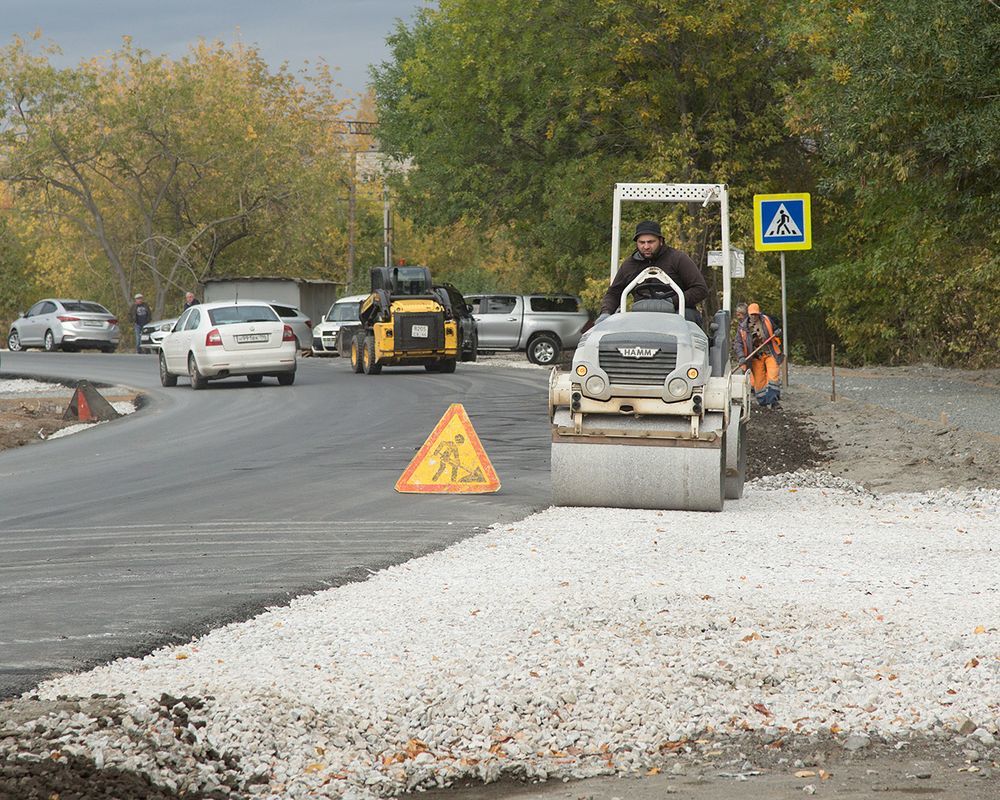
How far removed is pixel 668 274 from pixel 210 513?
4.15m

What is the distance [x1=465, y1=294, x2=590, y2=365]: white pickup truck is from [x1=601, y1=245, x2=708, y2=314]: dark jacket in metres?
28.2

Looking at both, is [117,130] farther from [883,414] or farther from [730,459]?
[730,459]

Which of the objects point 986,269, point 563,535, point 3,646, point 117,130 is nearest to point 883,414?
point 986,269

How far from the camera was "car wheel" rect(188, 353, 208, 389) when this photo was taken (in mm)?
30125

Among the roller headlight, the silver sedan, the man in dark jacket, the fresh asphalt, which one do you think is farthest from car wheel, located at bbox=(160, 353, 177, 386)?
the silver sedan

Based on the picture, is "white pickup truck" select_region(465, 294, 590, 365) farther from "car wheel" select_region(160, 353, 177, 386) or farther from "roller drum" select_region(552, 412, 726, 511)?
"roller drum" select_region(552, 412, 726, 511)

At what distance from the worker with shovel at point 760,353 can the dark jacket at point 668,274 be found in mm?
10311

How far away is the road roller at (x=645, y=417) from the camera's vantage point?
1193 centimetres

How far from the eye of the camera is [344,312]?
45312 millimetres

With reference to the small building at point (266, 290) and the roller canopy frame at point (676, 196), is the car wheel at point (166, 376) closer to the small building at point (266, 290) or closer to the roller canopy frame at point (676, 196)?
the roller canopy frame at point (676, 196)

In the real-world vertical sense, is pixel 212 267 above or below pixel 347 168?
below

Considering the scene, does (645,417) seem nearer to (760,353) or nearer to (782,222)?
(760,353)

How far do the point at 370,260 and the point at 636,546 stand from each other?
82933 mm

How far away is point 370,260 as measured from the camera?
92.2m
